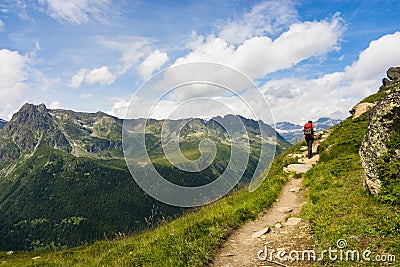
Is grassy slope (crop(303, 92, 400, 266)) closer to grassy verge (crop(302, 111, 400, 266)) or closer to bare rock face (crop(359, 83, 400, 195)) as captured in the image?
grassy verge (crop(302, 111, 400, 266))

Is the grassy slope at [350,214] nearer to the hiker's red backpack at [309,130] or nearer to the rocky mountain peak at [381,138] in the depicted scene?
the rocky mountain peak at [381,138]

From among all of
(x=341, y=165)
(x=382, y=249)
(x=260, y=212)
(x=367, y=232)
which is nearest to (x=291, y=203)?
(x=260, y=212)

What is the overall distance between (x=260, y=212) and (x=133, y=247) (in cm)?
607

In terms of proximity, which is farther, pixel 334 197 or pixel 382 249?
pixel 334 197

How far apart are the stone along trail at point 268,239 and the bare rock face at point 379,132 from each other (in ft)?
10.3

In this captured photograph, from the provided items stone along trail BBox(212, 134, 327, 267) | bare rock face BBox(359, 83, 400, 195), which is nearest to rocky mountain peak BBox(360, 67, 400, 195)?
bare rock face BBox(359, 83, 400, 195)

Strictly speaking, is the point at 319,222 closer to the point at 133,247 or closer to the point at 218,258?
the point at 218,258

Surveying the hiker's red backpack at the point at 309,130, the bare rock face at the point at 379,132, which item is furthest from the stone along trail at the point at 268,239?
the hiker's red backpack at the point at 309,130

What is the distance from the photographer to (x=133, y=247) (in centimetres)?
1124

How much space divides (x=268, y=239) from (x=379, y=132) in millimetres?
6183

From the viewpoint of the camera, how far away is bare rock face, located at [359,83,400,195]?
10.3 m

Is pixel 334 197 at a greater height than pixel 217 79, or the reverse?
pixel 217 79

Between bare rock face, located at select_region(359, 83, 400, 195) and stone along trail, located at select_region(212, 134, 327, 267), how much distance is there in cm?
314

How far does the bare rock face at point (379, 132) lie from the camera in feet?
33.7
